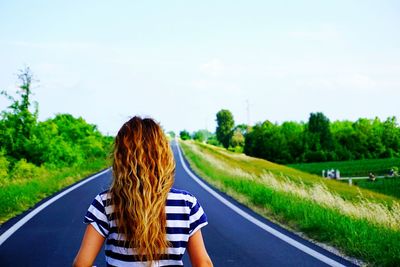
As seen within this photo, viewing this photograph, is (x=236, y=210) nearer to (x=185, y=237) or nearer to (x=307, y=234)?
(x=307, y=234)

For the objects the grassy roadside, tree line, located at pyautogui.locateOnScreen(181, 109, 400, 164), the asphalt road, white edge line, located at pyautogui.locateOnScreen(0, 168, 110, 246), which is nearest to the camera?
the asphalt road

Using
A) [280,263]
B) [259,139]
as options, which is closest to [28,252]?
[280,263]

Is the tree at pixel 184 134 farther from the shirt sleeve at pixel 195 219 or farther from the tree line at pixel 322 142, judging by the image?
the shirt sleeve at pixel 195 219

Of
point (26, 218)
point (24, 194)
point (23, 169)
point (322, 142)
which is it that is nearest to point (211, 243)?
point (26, 218)

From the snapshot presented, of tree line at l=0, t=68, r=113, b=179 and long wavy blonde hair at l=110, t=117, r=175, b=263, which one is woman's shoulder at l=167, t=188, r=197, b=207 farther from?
tree line at l=0, t=68, r=113, b=179

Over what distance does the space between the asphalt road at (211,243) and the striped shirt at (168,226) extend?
4.53 metres

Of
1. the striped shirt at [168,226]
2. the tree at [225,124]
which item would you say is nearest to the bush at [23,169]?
the striped shirt at [168,226]

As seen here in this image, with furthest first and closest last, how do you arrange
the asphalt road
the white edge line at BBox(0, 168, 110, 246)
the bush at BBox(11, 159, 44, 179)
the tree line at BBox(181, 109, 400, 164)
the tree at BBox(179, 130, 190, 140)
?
the tree at BBox(179, 130, 190, 140)
the tree line at BBox(181, 109, 400, 164)
the bush at BBox(11, 159, 44, 179)
the white edge line at BBox(0, 168, 110, 246)
the asphalt road

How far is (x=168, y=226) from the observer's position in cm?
262

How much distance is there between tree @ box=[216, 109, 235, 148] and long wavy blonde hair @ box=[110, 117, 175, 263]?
155m

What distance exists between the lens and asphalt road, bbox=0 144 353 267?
283 inches

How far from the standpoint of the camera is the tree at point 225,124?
158625 mm

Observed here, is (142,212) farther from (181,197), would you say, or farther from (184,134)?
(184,134)

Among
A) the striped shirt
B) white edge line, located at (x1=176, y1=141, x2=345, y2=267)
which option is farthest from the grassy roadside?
the striped shirt
